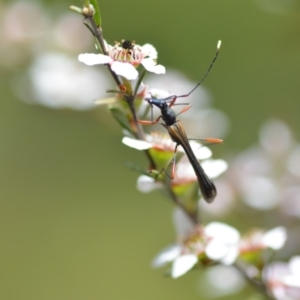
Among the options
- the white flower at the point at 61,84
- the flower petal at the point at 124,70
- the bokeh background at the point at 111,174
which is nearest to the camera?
the flower petal at the point at 124,70

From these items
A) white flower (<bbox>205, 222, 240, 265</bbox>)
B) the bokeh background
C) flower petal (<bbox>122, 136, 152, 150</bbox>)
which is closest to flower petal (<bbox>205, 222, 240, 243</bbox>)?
white flower (<bbox>205, 222, 240, 265</bbox>)

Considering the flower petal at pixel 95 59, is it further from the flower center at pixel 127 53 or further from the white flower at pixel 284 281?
the white flower at pixel 284 281

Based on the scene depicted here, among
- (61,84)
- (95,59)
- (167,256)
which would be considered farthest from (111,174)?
→ (95,59)

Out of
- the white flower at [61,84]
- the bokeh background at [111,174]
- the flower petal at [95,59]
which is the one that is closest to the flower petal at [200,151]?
the flower petal at [95,59]

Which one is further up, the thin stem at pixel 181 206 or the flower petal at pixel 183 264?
the thin stem at pixel 181 206

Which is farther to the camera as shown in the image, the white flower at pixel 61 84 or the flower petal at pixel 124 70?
the white flower at pixel 61 84

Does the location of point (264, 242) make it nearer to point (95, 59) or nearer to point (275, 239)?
point (275, 239)

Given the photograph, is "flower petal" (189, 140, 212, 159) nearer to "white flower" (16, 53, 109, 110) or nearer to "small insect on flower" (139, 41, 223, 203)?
"small insect on flower" (139, 41, 223, 203)

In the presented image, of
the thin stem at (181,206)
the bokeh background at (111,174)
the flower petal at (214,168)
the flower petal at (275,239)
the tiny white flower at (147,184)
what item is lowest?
the bokeh background at (111,174)
